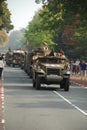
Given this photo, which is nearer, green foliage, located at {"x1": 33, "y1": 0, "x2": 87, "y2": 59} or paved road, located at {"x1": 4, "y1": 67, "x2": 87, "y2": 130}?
paved road, located at {"x1": 4, "y1": 67, "x2": 87, "y2": 130}

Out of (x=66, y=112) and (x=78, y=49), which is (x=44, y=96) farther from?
(x=78, y=49)

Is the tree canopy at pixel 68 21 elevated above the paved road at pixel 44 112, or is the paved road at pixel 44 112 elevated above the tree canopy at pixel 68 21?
the tree canopy at pixel 68 21

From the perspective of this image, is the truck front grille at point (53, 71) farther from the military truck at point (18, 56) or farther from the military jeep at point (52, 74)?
the military truck at point (18, 56)

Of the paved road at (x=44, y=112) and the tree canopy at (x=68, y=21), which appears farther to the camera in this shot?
the tree canopy at (x=68, y=21)

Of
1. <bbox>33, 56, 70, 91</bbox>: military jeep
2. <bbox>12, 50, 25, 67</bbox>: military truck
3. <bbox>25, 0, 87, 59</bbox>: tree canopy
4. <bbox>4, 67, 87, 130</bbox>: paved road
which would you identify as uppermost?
<bbox>25, 0, 87, 59</bbox>: tree canopy

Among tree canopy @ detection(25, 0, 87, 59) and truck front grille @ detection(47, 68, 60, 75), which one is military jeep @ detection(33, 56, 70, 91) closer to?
truck front grille @ detection(47, 68, 60, 75)

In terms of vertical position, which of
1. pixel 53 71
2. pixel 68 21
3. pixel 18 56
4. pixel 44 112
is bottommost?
pixel 44 112

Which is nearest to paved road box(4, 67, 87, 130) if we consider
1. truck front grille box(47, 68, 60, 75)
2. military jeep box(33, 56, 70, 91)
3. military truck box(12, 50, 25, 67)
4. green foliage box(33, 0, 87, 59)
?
military jeep box(33, 56, 70, 91)

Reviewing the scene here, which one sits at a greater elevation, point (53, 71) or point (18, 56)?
point (18, 56)

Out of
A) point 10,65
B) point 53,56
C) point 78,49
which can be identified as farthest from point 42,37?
point 53,56

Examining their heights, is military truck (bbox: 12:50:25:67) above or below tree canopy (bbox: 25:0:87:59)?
below

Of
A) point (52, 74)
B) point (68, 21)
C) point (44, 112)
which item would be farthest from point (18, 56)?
point (44, 112)

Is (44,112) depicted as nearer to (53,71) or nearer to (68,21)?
(53,71)

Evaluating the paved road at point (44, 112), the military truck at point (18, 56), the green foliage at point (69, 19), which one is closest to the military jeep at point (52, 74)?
the paved road at point (44, 112)
